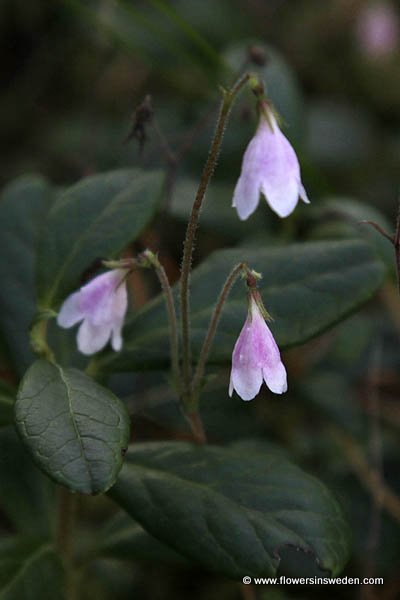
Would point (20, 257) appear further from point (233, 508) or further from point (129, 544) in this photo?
point (233, 508)

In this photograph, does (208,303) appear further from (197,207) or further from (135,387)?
(135,387)

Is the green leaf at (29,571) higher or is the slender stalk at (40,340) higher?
the slender stalk at (40,340)

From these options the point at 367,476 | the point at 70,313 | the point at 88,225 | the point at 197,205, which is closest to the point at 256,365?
the point at 197,205

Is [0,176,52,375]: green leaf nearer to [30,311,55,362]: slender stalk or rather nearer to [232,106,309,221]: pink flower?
[30,311,55,362]: slender stalk

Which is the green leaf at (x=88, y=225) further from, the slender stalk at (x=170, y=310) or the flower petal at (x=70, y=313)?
the slender stalk at (x=170, y=310)

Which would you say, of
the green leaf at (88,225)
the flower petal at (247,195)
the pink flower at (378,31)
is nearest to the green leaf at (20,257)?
the green leaf at (88,225)

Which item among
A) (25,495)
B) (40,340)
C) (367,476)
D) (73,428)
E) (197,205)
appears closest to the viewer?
(73,428)
